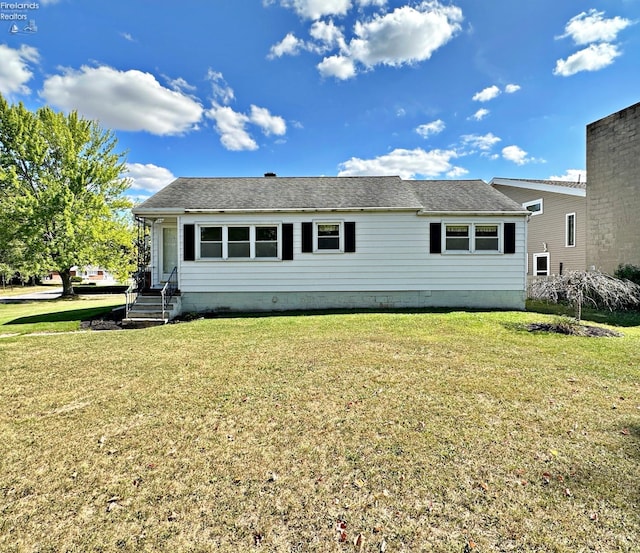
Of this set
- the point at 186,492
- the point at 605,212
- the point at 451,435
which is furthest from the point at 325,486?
the point at 605,212

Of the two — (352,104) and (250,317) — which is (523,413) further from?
(352,104)

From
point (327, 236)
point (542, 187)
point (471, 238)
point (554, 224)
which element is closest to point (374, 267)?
point (327, 236)

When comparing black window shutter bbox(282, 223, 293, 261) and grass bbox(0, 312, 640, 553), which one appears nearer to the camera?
grass bbox(0, 312, 640, 553)

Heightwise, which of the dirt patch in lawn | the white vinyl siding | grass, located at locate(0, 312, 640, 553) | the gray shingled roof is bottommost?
grass, located at locate(0, 312, 640, 553)

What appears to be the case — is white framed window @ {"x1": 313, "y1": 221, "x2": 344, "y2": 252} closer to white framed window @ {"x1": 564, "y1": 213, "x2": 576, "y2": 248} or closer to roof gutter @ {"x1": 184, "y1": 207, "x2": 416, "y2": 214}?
roof gutter @ {"x1": 184, "y1": 207, "x2": 416, "y2": 214}

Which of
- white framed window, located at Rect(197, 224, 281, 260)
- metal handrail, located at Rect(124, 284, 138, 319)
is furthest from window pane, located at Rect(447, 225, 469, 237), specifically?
metal handrail, located at Rect(124, 284, 138, 319)

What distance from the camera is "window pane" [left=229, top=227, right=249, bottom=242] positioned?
1155cm

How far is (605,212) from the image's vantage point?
1327 cm

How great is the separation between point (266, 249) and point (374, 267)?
13.3 feet

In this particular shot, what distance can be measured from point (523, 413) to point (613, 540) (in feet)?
5.85

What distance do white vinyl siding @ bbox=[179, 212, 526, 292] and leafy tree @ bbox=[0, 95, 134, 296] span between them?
1228 centimetres

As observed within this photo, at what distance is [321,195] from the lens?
1230 centimetres

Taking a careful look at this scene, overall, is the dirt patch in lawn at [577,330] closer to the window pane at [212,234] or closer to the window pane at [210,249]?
the window pane at [210,249]

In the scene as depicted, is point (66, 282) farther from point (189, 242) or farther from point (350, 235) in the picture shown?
point (350, 235)
